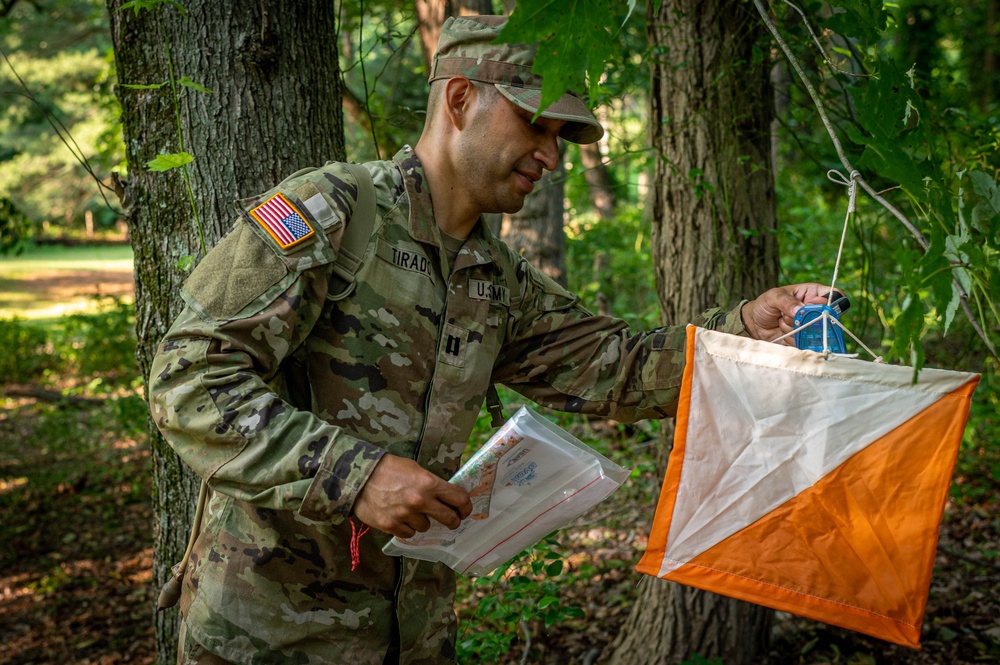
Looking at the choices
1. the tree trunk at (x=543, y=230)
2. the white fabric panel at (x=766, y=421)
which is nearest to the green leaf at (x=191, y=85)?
the white fabric panel at (x=766, y=421)

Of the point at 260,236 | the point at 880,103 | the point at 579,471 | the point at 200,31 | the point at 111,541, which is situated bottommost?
the point at 111,541

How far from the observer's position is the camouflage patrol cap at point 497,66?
77.6 inches

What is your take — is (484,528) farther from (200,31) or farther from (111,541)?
(111,541)

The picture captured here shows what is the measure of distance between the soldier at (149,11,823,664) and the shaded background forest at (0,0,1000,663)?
0.61 metres

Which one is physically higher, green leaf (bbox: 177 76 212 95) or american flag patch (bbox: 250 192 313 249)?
green leaf (bbox: 177 76 212 95)

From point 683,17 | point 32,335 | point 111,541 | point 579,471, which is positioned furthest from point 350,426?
point 32,335

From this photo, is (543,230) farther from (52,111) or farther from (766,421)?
(52,111)

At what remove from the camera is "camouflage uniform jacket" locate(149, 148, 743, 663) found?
1.66 metres

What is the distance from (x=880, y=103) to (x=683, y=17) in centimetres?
171

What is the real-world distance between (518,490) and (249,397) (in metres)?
0.64

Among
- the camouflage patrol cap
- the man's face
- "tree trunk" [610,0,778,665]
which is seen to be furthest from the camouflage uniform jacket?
"tree trunk" [610,0,778,665]

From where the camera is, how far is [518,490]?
1.83 meters

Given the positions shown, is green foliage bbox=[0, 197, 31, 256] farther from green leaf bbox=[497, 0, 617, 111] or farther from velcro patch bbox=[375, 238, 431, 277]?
green leaf bbox=[497, 0, 617, 111]

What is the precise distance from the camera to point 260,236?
178 centimetres
